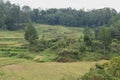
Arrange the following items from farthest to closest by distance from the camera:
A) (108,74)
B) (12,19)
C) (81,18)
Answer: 1. (81,18)
2. (12,19)
3. (108,74)

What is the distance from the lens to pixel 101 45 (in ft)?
164

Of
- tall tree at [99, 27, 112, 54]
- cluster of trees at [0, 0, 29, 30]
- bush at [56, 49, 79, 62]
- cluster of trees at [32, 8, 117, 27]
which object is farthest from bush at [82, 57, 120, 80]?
cluster of trees at [32, 8, 117, 27]

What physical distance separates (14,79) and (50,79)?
3595mm

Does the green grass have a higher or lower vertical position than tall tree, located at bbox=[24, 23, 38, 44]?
lower

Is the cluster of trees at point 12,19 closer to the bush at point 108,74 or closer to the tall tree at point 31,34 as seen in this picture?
the tall tree at point 31,34

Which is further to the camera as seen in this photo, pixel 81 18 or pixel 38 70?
pixel 81 18

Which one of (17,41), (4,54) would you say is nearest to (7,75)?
(4,54)

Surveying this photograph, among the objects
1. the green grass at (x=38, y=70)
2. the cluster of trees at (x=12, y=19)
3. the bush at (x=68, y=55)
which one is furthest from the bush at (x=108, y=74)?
the cluster of trees at (x=12, y=19)

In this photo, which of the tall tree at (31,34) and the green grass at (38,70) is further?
the tall tree at (31,34)

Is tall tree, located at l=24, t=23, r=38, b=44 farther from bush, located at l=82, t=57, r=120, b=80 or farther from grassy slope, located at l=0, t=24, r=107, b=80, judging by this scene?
bush, located at l=82, t=57, r=120, b=80

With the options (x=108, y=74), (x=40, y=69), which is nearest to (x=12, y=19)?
(x=40, y=69)

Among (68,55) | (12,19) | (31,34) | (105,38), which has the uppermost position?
(12,19)

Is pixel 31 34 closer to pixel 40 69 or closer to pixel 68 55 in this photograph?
pixel 68 55

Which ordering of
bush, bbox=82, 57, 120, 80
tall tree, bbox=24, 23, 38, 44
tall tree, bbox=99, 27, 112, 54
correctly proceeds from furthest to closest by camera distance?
tall tree, bbox=24, 23, 38, 44 < tall tree, bbox=99, 27, 112, 54 < bush, bbox=82, 57, 120, 80
